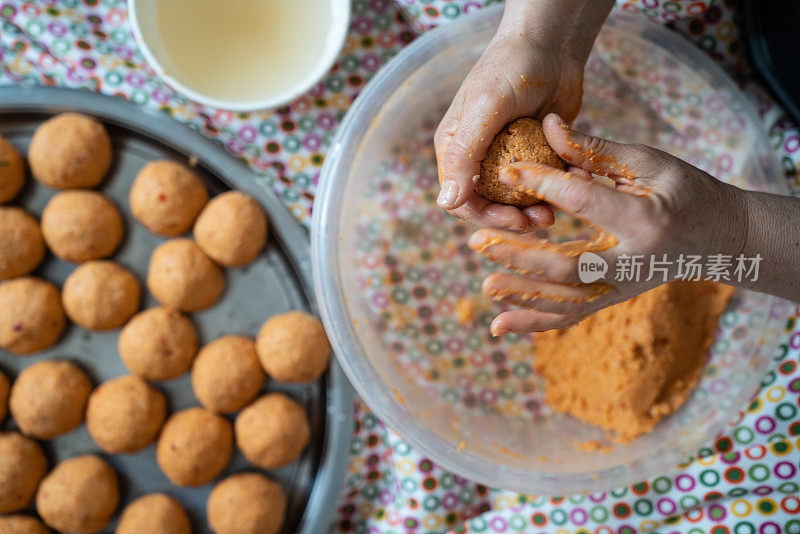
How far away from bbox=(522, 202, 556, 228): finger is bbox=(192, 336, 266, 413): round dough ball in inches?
24.1

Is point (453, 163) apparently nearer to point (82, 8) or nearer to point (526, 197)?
point (526, 197)

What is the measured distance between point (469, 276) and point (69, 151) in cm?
79

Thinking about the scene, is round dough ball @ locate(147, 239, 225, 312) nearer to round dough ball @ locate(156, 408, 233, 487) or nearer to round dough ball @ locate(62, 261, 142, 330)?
round dough ball @ locate(62, 261, 142, 330)

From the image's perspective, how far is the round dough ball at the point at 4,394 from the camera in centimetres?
117

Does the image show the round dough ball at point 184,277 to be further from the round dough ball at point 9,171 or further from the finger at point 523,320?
the finger at point 523,320

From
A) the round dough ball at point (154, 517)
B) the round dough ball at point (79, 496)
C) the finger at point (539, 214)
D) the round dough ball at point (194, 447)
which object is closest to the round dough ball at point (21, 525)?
the round dough ball at point (79, 496)

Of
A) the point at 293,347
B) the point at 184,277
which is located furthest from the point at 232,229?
the point at 293,347

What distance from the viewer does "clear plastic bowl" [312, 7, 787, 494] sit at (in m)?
1.11

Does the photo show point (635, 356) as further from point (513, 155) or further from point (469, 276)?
point (513, 155)

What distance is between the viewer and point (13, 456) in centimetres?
114

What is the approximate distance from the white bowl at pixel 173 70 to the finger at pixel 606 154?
453mm

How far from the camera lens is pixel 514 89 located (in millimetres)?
827

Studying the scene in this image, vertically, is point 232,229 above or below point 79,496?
above

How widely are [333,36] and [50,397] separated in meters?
0.83
